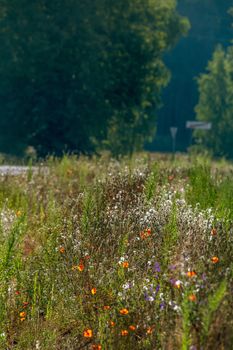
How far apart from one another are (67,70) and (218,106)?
26.2 metres

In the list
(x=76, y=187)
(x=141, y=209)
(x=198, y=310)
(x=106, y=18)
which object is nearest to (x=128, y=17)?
(x=106, y=18)

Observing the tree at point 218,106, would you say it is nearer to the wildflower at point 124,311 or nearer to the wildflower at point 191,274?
the wildflower at point 124,311

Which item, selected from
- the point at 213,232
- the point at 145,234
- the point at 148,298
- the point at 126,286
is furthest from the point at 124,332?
the point at 145,234

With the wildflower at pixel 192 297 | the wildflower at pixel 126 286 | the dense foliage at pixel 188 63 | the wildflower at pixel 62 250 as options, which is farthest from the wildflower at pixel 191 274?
the dense foliage at pixel 188 63

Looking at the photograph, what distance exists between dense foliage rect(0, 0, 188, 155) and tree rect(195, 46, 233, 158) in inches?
714

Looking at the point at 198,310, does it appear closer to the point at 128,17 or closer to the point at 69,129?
the point at 69,129

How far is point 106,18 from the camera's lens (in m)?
42.9

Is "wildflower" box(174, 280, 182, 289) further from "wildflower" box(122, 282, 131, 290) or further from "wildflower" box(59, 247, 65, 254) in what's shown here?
"wildflower" box(59, 247, 65, 254)

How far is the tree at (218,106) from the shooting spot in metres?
62.2

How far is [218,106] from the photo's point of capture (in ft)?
213

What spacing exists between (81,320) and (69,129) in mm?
34352

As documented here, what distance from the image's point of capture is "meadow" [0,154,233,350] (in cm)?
516

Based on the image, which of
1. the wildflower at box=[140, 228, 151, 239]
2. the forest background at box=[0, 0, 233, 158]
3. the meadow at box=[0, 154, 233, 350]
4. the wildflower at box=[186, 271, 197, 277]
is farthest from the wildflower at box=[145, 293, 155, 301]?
the forest background at box=[0, 0, 233, 158]

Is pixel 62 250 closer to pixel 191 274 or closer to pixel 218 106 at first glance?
pixel 191 274
